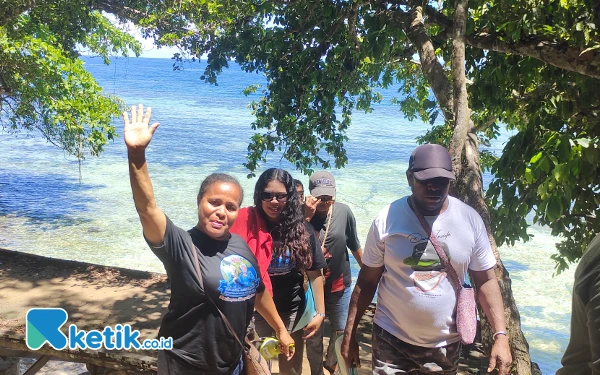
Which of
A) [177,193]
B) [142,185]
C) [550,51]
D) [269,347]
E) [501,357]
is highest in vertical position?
[550,51]

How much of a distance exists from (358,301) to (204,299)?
91cm

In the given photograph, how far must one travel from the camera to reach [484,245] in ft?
9.40

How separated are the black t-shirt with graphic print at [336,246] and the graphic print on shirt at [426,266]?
159cm

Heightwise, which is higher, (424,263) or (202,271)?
(424,263)

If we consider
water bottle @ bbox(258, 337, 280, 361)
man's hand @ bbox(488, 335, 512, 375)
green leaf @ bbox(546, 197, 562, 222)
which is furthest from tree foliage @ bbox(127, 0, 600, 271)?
water bottle @ bbox(258, 337, 280, 361)

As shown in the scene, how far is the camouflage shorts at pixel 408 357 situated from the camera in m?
2.82

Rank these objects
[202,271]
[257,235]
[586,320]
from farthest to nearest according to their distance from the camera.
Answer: [257,235]
[202,271]
[586,320]

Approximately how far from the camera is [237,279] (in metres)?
2.64

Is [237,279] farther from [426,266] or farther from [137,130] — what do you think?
[426,266]

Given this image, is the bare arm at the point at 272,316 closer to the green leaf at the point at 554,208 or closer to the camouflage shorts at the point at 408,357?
the camouflage shorts at the point at 408,357

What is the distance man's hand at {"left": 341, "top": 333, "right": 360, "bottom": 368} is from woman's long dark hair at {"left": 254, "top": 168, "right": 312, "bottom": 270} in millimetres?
742

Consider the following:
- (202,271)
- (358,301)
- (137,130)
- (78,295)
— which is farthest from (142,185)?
(78,295)

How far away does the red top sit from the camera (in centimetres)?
338

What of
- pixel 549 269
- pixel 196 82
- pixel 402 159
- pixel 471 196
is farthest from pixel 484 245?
pixel 196 82
